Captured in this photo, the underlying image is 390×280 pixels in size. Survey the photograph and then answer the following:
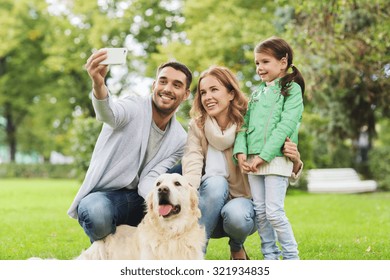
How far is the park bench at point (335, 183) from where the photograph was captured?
50.7 ft

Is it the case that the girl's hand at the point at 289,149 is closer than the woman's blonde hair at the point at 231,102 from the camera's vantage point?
Yes

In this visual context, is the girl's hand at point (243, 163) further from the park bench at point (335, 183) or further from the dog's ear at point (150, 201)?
the park bench at point (335, 183)

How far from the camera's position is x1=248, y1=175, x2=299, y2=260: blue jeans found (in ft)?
12.6

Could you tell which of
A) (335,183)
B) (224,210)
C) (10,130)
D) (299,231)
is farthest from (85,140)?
(10,130)

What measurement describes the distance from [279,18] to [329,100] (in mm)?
3255

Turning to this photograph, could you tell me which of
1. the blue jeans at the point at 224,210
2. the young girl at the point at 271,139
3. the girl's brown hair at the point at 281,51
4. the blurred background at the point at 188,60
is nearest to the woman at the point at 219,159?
the blue jeans at the point at 224,210

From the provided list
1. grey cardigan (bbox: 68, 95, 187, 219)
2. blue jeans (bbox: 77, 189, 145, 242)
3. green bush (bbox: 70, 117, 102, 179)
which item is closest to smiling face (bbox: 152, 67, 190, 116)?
grey cardigan (bbox: 68, 95, 187, 219)

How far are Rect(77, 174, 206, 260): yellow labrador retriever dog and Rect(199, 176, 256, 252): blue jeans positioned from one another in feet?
0.80

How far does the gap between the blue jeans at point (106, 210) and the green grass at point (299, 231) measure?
125 centimetres

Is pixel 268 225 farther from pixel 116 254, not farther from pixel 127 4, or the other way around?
pixel 127 4

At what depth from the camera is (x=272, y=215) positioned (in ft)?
12.5

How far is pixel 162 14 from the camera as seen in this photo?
982 inches

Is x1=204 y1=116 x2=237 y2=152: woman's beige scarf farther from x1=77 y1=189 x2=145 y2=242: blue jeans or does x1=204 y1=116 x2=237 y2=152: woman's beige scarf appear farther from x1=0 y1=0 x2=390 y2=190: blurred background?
x1=0 y1=0 x2=390 y2=190: blurred background

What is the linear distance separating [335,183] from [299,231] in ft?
29.9
